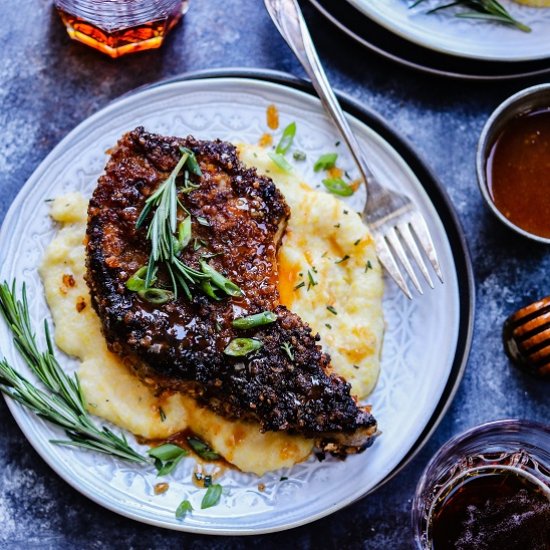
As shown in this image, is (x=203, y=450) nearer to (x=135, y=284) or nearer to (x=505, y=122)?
(x=135, y=284)

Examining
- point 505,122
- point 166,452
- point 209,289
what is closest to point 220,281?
point 209,289

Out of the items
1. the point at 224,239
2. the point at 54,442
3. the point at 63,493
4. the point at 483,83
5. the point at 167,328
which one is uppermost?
the point at 483,83

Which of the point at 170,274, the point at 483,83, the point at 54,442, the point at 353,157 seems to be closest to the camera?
the point at 170,274

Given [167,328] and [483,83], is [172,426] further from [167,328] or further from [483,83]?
[483,83]

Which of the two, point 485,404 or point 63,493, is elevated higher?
point 485,404

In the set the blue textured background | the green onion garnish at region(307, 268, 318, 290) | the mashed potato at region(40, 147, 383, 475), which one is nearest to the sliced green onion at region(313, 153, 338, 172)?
the mashed potato at region(40, 147, 383, 475)

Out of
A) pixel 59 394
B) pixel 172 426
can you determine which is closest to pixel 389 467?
pixel 172 426

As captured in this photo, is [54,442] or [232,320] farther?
[54,442]

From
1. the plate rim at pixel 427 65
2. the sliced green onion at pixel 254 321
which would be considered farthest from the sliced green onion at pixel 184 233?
the plate rim at pixel 427 65
